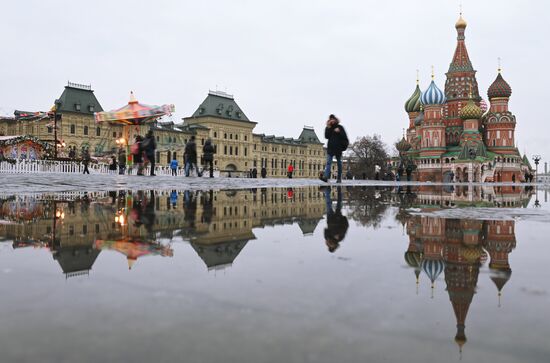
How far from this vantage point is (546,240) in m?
2.63

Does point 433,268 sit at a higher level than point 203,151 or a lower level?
lower

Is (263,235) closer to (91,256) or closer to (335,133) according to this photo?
(91,256)

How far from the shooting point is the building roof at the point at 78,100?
6044 cm

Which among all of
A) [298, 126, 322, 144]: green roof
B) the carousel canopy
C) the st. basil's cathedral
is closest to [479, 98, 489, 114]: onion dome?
the st. basil's cathedral

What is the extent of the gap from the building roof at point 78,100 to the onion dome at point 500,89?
55316 mm

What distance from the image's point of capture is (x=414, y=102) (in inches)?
2753

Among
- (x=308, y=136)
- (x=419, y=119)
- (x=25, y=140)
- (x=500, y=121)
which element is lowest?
(x=25, y=140)

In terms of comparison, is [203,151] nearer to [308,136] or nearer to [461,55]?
[461,55]

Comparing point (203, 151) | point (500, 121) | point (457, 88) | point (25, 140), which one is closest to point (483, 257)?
point (203, 151)

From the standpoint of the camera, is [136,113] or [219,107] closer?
[136,113]

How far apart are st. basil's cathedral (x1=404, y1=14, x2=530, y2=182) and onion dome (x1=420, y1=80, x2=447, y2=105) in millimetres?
66

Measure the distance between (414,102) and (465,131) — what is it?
52.3ft

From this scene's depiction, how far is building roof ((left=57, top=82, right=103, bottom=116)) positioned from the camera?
6044 centimetres

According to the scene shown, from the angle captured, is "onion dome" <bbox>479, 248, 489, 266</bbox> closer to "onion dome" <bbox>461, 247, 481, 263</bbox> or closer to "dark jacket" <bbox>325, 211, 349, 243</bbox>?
"onion dome" <bbox>461, 247, 481, 263</bbox>
